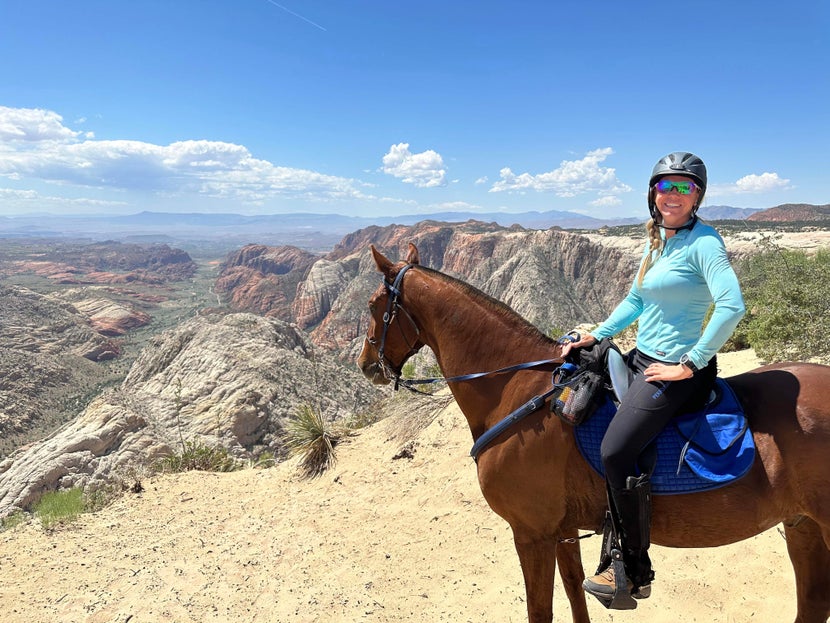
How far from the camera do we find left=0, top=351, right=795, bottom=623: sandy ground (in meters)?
4.86

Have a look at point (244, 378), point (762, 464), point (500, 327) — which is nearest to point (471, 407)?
point (500, 327)

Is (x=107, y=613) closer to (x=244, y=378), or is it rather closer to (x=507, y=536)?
(x=507, y=536)

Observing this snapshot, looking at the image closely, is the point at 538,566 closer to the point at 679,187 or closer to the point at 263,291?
the point at 679,187

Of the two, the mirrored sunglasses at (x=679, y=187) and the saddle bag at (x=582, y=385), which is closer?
the mirrored sunglasses at (x=679, y=187)

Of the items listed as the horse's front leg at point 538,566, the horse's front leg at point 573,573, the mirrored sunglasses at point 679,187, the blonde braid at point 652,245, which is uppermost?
the mirrored sunglasses at point 679,187

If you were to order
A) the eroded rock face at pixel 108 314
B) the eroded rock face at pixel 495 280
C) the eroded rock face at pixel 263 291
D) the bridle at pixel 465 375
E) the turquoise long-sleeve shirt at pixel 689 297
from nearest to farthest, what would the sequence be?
the turquoise long-sleeve shirt at pixel 689 297, the bridle at pixel 465 375, the eroded rock face at pixel 495 280, the eroded rock face at pixel 108 314, the eroded rock face at pixel 263 291

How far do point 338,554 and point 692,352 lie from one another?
19.0 ft

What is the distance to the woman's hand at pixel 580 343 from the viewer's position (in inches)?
123

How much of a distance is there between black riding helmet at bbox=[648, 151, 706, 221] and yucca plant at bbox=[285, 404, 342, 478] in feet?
27.9

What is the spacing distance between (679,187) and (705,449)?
1.57 m

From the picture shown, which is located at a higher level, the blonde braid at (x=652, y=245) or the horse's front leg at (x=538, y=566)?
the blonde braid at (x=652, y=245)

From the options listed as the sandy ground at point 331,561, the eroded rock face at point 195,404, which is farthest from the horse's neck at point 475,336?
the eroded rock face at point 195,404

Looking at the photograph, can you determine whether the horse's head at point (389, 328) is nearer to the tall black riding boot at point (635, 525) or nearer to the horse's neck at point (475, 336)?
the horse's neck at point (475, 336)

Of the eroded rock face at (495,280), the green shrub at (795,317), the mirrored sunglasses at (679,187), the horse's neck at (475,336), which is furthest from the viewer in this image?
the eroded rock face at (495,280)
